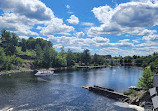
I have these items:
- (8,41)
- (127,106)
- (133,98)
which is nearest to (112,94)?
(133,98)

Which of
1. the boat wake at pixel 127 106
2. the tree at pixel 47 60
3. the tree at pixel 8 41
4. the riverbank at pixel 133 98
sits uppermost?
the tree at pixel 8 41

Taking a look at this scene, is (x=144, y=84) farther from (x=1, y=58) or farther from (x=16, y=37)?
(x=16, y=37)

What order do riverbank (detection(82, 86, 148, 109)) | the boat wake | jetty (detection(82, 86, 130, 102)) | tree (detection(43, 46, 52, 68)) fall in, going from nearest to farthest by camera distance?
the boat wake → riverbank (detection(82, 86, 148, 109)) → jetty (detection(82, 86, 130, 102)) → tree (detection(43, 46, 52, 68))

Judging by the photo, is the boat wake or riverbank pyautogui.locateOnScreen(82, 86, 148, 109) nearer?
the boat wake

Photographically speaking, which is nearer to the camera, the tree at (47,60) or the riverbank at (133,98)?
the riverbank at (133,98)

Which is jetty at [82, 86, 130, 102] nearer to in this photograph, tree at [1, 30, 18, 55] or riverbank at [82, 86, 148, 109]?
riverbank at [82, 86, 148, 109]

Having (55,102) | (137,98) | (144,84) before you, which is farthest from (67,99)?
(144,84)

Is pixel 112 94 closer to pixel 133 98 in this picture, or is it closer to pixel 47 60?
pixel 133 98

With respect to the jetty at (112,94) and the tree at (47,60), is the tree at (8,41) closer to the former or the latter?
the tree at (47,60)

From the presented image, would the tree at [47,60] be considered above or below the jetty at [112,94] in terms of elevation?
above

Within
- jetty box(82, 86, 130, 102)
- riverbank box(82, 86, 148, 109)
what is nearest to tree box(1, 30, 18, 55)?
jetty box(82, 86, 130, 102)

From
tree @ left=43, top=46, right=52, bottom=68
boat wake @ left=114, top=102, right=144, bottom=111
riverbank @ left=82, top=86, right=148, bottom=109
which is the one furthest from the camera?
tree @ left=43, top=46, right=52, bottom=68

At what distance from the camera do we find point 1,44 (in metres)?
166

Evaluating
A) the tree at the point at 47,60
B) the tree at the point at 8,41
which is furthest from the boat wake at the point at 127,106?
the tree at the point at 8,41
